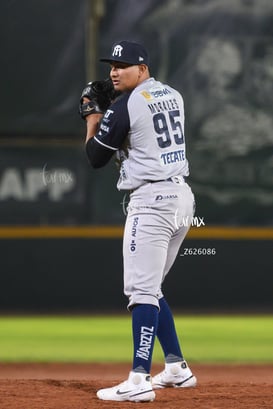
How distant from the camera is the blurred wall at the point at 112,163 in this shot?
9.77 metres

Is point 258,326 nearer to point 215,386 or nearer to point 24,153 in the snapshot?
point 24,153

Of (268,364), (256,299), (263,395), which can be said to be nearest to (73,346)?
(268,364)

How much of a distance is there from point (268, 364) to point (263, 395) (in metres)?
1.98

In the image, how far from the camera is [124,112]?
15.6 ft

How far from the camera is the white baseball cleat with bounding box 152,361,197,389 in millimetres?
5062

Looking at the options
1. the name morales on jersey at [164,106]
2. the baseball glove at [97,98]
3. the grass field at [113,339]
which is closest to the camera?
the name morales on jersey at [164,106]

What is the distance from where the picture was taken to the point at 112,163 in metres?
9.70

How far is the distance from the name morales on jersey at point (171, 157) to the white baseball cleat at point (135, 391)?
927mm

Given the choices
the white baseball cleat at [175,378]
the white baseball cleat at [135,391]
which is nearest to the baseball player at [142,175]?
the white baseball cleat at [135,391]

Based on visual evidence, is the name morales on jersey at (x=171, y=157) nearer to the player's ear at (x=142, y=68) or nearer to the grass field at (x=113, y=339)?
the player's ear at (x=142, y=68)

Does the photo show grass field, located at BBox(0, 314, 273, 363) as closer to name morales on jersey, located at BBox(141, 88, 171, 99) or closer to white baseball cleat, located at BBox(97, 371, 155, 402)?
white baseball cleat, located at BBox(97, 371, 155, 402)

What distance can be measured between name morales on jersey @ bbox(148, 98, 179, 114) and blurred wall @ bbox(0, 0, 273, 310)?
4.92 metres

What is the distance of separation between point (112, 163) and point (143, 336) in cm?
505

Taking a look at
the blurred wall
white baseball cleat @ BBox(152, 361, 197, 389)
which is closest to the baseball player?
white baseball cleat @ BBox(152, 361, 197, 389)
